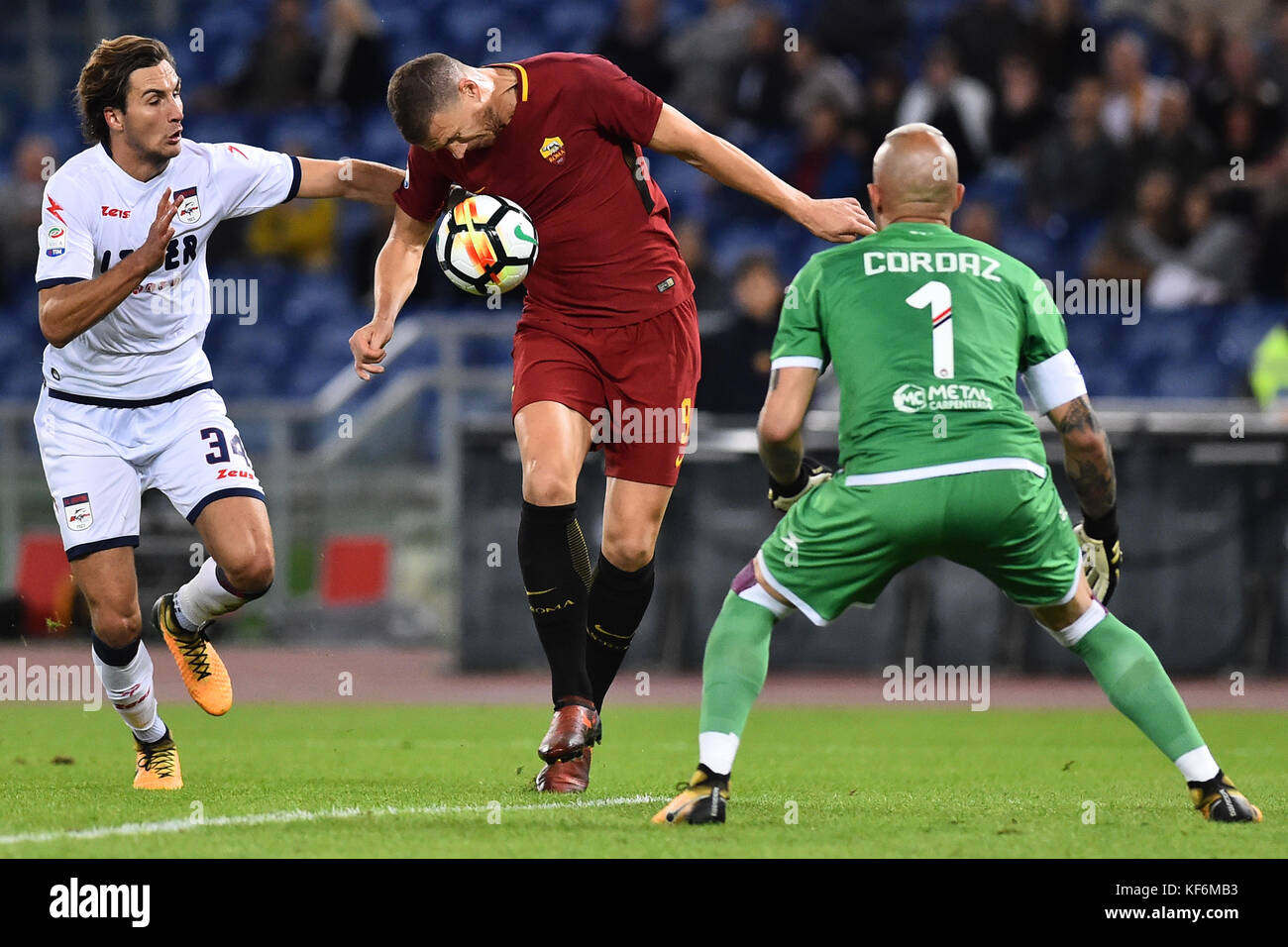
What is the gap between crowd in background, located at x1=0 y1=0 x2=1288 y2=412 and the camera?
1380 cm

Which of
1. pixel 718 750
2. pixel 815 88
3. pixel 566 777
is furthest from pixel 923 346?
pixel 815 88

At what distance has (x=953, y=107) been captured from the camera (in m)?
14.7

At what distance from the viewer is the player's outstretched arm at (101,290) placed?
5.91 m

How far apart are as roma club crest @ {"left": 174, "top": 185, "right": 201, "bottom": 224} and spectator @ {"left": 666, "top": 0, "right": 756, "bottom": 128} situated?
967 centimetres

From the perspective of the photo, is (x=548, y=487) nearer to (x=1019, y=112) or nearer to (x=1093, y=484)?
(x=1093, y=484)

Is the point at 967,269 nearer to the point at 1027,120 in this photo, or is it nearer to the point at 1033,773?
the point at 1033,773

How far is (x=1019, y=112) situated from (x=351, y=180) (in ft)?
30.6

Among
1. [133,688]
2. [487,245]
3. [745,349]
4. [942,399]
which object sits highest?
[745,349]

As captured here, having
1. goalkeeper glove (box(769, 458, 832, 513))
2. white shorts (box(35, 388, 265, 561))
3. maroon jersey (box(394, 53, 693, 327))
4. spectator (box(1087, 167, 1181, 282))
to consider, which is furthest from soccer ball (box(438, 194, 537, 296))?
spectator (box(1087, 167, 1181, 282))

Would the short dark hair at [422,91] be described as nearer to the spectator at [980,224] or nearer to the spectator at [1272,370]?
the spectator at [980,224]

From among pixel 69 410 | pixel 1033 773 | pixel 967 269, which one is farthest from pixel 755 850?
pixel 69 410

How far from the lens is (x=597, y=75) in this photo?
6.33m

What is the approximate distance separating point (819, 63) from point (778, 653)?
19.7 feet
